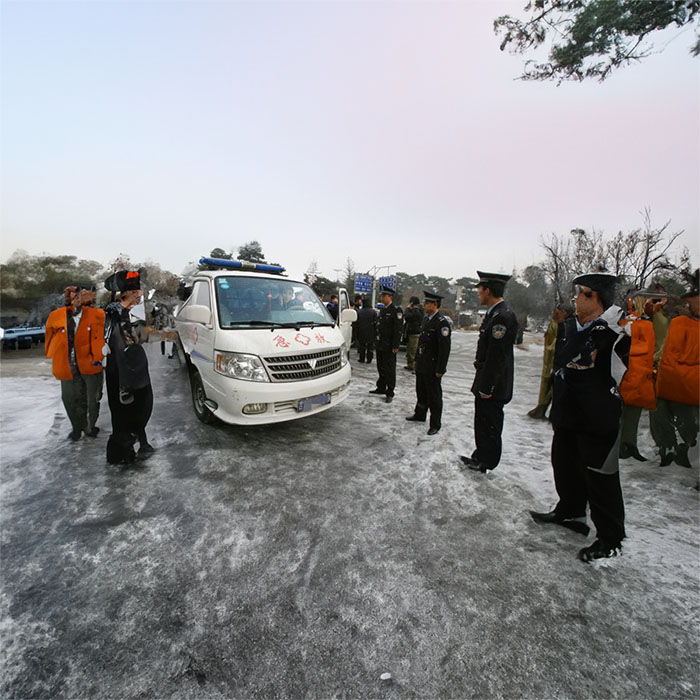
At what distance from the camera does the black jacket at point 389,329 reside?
6.11 meters

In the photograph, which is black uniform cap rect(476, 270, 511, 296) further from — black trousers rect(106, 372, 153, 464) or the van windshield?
black trousers rect(106, 372, 153, 464)

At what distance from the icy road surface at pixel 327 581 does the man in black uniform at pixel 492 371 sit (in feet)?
0.92

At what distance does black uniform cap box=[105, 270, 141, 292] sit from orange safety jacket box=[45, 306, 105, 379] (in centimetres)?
81

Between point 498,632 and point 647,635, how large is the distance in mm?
806

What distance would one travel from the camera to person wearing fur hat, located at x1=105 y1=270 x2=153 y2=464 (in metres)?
3.30

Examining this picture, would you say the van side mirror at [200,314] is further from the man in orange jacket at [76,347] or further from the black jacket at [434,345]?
the black jacket at [434,345]

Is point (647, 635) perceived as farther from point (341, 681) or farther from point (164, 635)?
point (164, 635)

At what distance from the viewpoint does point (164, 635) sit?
1.76 m

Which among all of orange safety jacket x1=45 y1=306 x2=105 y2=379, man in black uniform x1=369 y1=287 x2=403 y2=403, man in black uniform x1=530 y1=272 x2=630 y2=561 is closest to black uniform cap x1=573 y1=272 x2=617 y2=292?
man in black uniform x1=530 y1=272 x2=630 y2=561

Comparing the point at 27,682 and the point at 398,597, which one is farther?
the point at 398,597

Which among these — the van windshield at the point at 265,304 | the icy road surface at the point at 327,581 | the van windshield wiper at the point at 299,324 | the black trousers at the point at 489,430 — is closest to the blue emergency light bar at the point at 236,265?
the van windshield at the point at 265,304

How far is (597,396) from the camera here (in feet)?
7.61

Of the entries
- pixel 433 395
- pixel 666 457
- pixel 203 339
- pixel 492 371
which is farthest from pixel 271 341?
pixel 666 457

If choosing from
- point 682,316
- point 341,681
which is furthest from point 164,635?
point 682,316
